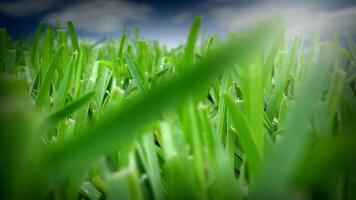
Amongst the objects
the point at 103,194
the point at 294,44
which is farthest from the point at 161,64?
the point at 103,194

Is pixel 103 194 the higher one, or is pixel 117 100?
pixel 117 100

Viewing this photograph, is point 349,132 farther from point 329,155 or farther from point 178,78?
point 178,78

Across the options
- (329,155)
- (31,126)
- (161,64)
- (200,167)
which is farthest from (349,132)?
(161,64)

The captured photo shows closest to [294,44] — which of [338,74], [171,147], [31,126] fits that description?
[338,74]

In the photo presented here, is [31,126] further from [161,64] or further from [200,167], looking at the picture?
[161,64]

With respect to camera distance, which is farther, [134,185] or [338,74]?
[338,74]

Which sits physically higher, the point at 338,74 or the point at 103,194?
the point at 338,74

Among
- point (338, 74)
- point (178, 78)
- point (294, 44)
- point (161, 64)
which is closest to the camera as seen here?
point (178, 78)

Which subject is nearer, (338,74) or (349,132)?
(349,132)

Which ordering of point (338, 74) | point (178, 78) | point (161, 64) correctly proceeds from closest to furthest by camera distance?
point (178, 78)
point (338, 74)
point (161, 64)

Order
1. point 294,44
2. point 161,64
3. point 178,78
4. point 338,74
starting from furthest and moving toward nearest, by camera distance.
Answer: point 161,64 → point 294,44 → point 338,74 → point 178,78
